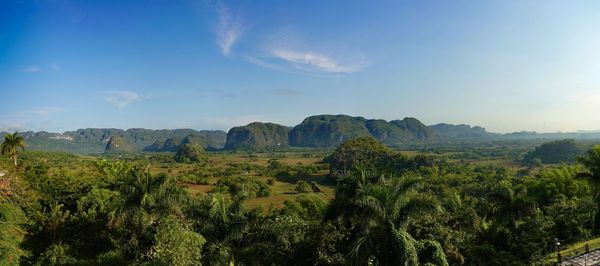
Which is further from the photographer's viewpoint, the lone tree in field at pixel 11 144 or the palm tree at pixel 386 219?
the lone tree in field at pixel 11 144

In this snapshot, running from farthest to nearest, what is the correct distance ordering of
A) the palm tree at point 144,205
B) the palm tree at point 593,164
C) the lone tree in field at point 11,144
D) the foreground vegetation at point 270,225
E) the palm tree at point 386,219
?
1. the lone tree in field at point 11,144
2. the palm tree at point 593,164
3. the palm tree at point 144,205
4. the foreground vegetation at point 270,225
5. the palm tree at point 386,219

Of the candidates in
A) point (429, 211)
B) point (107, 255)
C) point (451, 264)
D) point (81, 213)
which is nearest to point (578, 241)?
point (451, 264)

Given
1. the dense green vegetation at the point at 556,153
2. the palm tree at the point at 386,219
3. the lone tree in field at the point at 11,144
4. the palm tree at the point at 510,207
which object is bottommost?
the dense green vegetation at the point at 556,153

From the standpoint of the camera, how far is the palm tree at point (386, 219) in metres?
9.94

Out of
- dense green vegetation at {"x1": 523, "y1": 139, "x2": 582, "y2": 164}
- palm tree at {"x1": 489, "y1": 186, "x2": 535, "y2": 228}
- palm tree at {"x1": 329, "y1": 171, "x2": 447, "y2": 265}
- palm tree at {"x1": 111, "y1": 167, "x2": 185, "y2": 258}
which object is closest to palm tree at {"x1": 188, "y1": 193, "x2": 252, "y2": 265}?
palm tree at {"x1": 111, "y1": 167, "x2": 185, "y2": 258}

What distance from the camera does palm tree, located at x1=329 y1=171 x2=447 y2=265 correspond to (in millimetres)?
9938

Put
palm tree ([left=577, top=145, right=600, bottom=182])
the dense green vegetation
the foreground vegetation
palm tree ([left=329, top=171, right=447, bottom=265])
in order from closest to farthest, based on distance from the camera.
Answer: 1. palm tree ([left=329, top=171, right=447, bottom=265])
2. the foreground vegetation
3. palm tree ([left=577, top=145, right=600, bottom=182])
4. the dense green vegetation

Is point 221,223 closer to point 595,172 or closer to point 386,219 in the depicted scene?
point 386,219

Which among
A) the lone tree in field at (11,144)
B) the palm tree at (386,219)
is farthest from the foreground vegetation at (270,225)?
the lone tree in field at (11,144)

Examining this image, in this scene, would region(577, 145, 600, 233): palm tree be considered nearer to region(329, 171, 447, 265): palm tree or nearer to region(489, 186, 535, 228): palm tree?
region(489, 186, 535, 228): palm tree

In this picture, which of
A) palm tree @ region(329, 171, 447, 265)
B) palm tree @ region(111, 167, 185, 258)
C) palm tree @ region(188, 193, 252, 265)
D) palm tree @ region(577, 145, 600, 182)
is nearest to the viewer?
palm tree @ region(329, 171, 447, 265)

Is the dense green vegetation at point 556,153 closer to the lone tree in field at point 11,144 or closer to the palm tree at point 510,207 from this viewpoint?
the palm tree at point 510,207

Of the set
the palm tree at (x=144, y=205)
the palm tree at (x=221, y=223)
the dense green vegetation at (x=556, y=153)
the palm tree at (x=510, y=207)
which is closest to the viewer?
the palm tree at (x=221, y=223)

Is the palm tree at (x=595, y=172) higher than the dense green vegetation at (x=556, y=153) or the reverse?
higher
